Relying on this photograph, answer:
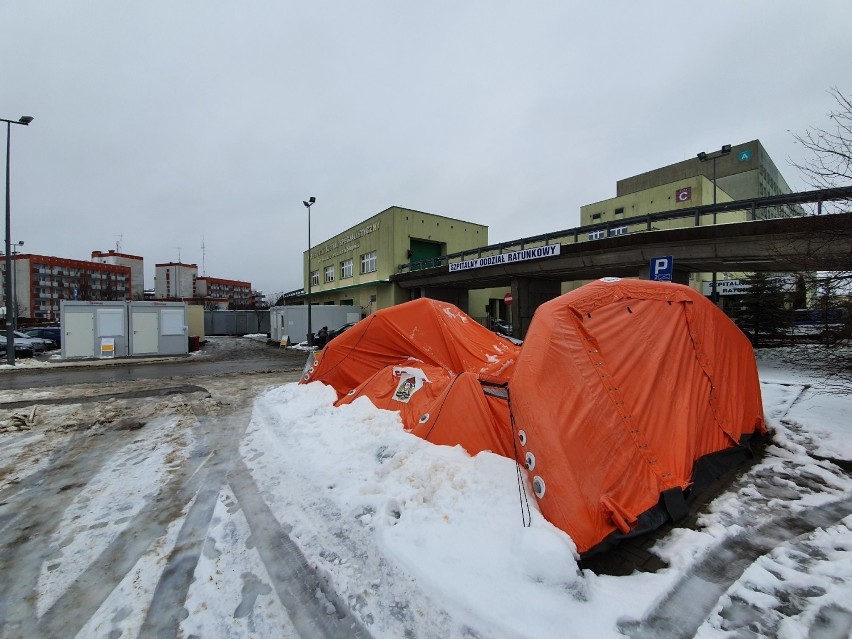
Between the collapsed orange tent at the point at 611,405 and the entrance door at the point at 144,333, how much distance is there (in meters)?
19.4

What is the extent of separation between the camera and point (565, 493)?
3.00 metres

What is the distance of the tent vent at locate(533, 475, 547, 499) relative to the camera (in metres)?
3.12

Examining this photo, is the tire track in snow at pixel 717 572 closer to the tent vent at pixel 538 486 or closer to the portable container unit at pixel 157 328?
the tent vent at pixel 538 486

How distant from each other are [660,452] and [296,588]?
10.9 ft

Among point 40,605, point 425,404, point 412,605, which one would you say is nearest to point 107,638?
point 40,605

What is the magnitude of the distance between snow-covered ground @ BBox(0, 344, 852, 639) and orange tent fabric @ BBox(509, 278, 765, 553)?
0.37 m

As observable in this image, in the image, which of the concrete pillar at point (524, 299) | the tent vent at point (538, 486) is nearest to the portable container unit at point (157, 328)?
the concrete pillar at point (524, 299)

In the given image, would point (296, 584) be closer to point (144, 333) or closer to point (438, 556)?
point (438, 556)

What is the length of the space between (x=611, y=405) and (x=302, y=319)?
26.2 metres

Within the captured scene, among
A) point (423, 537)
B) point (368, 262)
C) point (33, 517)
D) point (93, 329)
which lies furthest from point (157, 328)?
point (423, 537)

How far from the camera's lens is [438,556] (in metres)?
2.90

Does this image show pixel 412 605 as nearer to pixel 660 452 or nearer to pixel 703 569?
pixel 703 569

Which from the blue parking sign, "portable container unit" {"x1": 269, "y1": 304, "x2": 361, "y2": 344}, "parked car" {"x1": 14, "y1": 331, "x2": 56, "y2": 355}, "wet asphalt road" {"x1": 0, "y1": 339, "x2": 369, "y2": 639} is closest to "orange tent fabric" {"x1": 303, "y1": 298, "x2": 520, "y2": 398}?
"wet asphalt road" {"x1": 0, "y1": 339, "x2": 369, "y2": 639}

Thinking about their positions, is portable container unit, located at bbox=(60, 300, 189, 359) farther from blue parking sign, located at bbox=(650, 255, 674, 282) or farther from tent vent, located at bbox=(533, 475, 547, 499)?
tent vent, located at bbox=(533, 475, 547, 499)
